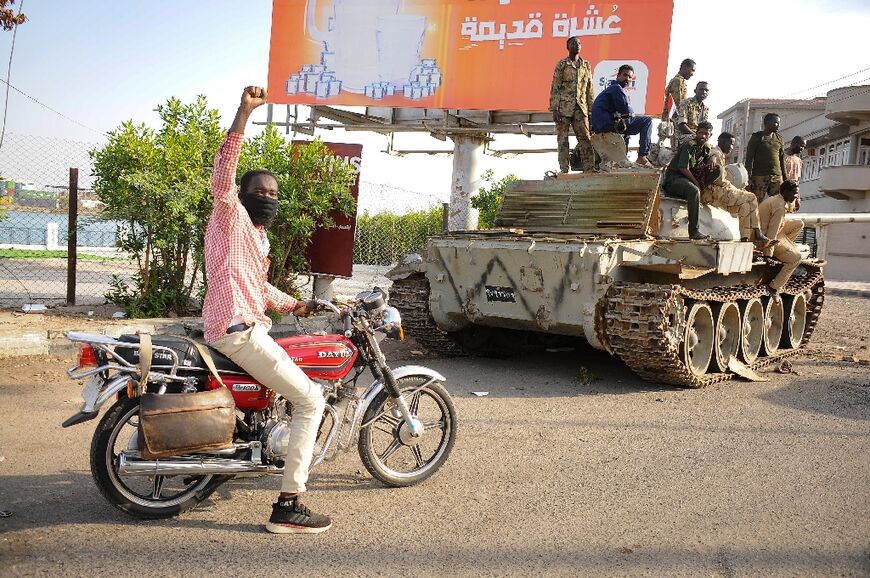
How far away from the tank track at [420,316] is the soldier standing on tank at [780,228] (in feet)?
13.7

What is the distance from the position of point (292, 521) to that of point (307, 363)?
31.1 inches

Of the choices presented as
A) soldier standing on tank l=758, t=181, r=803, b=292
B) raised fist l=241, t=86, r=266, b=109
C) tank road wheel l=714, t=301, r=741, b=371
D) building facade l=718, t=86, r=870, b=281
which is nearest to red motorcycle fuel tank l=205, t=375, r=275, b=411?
raised fist l=241, t=86, r=266, b=109

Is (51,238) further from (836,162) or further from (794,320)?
(836,162)

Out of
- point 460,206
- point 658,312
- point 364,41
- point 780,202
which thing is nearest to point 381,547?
point 658,312

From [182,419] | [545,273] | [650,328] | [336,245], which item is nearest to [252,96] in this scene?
[182,419]

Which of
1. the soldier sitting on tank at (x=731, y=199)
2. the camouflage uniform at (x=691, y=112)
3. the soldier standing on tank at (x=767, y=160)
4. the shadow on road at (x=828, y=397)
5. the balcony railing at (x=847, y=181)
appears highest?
the balcony railing at (x=847, y=181)

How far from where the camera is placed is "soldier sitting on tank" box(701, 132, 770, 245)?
9.67 metres

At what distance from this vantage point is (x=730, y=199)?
32.9ft

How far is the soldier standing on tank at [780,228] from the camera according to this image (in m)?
10.2

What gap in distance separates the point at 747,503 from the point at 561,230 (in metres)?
4.94

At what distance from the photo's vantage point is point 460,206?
17.1 metres

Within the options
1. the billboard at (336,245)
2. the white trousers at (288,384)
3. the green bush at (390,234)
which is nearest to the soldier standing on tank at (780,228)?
the billboard at (336,245)

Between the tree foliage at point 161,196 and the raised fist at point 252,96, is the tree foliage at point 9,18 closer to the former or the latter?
the tree foliage at point 161,196

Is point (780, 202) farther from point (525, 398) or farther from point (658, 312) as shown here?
point (525, 398)
